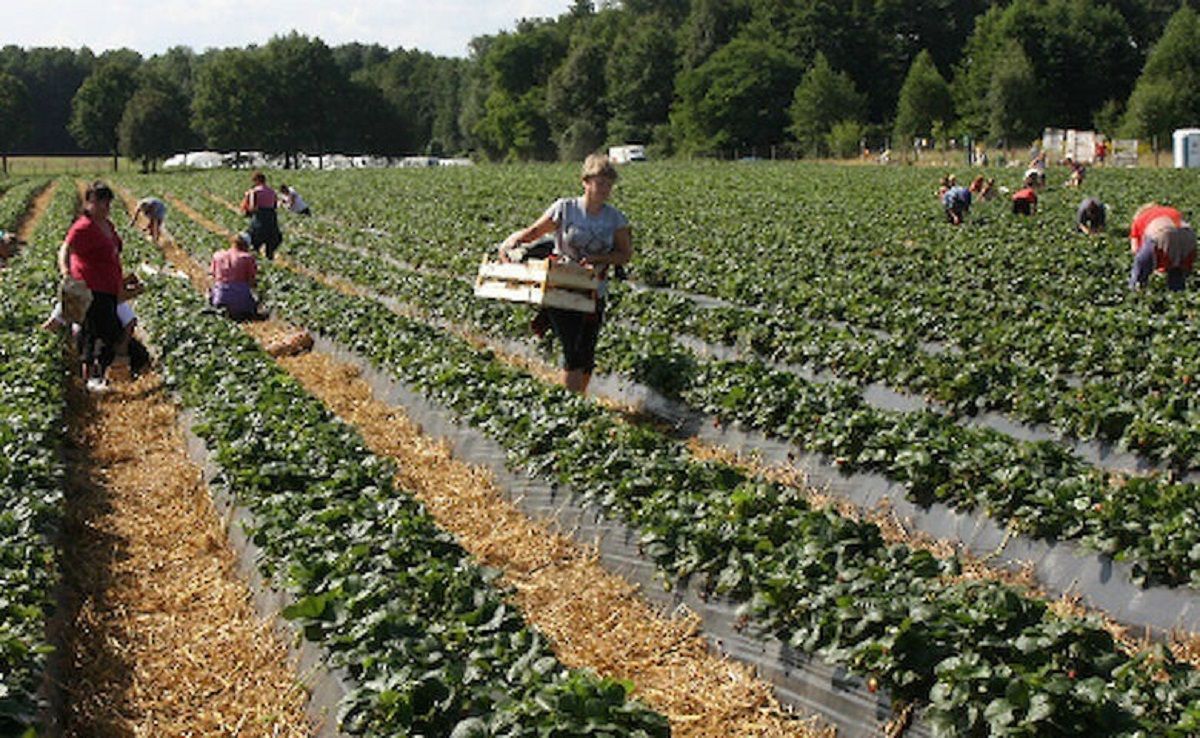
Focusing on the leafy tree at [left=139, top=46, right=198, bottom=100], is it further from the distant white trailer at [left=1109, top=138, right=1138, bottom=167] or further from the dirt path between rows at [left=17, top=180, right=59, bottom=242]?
the distant white trailer at [left=1109, top=138, right=1138, bottom=167]

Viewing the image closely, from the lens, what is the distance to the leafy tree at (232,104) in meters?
104

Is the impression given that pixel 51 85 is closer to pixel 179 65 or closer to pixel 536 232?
pixel 179 65

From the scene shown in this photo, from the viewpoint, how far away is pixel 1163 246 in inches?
547

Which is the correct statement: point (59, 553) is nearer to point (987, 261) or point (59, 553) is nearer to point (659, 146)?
point (987, 261)

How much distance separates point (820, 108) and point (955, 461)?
77636 millimetres

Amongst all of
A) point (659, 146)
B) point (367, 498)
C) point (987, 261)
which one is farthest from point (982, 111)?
point (367, 498)

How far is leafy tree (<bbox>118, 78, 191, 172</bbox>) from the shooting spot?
9812 cm

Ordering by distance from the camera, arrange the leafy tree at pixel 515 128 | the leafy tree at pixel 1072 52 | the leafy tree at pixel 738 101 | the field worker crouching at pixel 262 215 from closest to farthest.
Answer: the field worker crouching at pixel 262 215
the leafy tree at pixel 1072 52
the leafy tree at pixel 738 101
the leafy tree at pixel 515 128

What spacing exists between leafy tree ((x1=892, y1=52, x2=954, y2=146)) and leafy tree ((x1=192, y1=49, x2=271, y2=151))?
56.7 meters

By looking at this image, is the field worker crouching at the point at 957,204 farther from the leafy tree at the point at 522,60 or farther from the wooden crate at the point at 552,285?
the leafy tree at the point at 522,60

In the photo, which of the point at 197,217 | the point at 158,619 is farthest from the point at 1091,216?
the point at 197,217

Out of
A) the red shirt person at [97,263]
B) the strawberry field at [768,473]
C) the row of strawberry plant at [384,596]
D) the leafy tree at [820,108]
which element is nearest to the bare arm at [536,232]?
the strawberry field at [768,473]

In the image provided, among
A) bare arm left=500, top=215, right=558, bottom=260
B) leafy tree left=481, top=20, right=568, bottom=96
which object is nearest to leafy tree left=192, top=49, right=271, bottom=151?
leafy tree left=481, top=20, right=568, bottom=96

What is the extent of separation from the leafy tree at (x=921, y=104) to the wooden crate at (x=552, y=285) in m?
67.5
